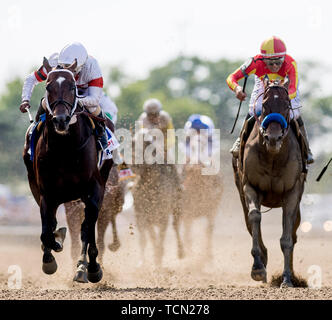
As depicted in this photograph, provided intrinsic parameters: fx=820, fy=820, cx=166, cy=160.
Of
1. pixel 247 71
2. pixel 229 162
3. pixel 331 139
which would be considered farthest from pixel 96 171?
pixel 331 139

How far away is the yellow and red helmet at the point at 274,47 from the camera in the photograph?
8938 mm

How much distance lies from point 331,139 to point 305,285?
17.3 meters

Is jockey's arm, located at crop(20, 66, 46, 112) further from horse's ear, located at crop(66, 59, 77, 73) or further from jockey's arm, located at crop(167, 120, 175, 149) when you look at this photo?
jockey's arm, located at crop(167, 120, 175, 149)

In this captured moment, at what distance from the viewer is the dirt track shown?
759 cm

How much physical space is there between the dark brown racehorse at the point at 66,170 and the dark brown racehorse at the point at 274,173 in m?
1.63

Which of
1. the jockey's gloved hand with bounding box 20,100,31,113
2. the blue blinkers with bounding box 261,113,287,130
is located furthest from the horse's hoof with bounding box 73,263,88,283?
the blue blinkers with bounding box 261,113,287,130

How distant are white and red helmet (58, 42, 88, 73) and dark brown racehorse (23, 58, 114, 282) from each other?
17 centimetres

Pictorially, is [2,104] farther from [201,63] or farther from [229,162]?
[229,162]

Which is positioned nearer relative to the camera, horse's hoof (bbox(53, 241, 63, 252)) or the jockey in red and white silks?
horse's hoof (bbox(53, 241, 63, 252))

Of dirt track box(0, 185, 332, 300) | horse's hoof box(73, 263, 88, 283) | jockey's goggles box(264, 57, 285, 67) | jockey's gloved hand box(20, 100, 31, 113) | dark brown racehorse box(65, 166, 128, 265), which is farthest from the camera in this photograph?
dark brown racehorse box(65, 166, 128, 265)

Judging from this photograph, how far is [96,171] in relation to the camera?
8.66m

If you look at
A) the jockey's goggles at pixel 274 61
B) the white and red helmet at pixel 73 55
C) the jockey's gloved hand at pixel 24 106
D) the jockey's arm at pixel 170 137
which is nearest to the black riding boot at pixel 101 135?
the white and red helmet at pixel 73 55

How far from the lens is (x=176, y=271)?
1202 cm

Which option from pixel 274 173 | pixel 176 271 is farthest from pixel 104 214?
pixel 274 173
